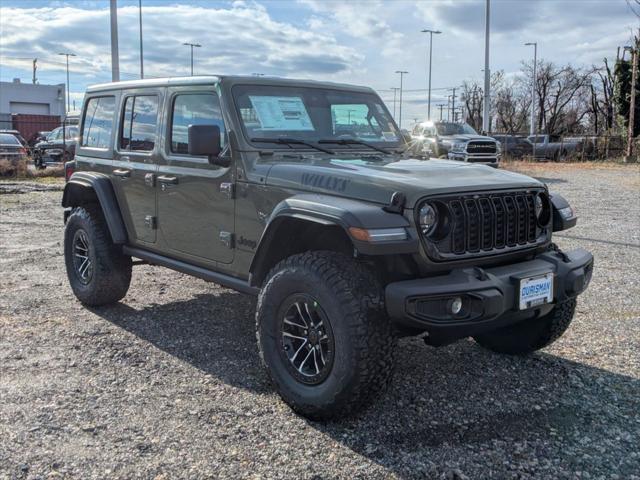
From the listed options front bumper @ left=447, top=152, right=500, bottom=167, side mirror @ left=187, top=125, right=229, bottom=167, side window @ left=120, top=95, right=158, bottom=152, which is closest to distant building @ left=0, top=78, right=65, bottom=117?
front bumper @ left=447, top=152, right=500, bottom=167

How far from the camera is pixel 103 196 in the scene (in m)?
5.54

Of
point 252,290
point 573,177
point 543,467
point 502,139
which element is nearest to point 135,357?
point 252,290

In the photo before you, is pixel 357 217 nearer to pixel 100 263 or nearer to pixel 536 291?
pixel 536 291

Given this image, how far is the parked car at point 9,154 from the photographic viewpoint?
20.5 m

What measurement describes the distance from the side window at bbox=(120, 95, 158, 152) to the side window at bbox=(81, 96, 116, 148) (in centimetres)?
29

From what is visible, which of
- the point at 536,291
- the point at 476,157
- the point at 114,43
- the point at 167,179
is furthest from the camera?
the point at 476,157

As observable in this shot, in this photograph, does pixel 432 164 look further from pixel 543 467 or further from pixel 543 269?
pixel 543 467

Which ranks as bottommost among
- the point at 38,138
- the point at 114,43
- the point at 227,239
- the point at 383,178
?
the point at 227,239

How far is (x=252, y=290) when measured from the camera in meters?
4.14

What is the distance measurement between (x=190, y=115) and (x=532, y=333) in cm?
293

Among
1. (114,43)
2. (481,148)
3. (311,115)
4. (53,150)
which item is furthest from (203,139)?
(53,150)

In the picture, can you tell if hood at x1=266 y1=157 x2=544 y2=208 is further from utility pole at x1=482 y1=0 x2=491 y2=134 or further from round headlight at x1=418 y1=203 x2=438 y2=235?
utility pole at x1=482 y1=0 x2=491 y2=134

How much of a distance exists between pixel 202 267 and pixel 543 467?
266cm

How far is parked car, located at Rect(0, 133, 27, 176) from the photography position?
20.5 meters
